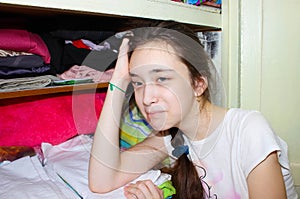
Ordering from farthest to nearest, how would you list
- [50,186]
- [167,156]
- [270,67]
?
[270,67]
[167,156]
[50,186]

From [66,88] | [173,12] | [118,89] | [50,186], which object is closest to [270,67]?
[173,12]

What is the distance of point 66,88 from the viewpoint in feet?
2.99

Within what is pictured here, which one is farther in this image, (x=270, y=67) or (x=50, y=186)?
(x=270, y=67)

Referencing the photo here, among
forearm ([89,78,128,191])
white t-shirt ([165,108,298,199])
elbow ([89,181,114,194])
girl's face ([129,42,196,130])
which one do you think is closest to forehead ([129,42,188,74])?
girl's face ([129,42,196,130])

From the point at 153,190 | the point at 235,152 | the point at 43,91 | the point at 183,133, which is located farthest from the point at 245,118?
the point at 43,91

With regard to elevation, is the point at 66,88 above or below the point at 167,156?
above

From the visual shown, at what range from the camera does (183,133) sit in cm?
101

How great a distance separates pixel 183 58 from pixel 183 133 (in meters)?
0.28

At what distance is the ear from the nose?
5.8 inches

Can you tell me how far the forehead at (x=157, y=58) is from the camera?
0.80 m

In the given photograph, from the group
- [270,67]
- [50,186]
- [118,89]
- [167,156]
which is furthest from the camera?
[270,67]

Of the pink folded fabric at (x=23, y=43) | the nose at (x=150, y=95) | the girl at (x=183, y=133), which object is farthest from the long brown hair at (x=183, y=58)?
the pink folded fabric at (x=23, y=43)

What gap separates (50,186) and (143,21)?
53cm

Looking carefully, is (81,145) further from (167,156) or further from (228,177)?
(228,177)
